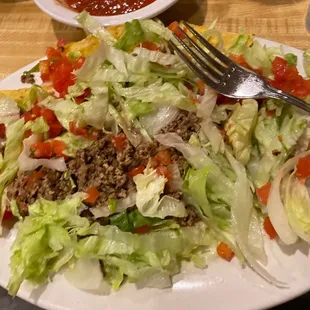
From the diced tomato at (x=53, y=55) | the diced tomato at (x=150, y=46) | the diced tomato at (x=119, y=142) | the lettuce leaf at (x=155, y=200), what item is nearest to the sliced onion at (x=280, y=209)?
the lettuce leaf at (x=155, y=200)

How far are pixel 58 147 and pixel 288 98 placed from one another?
808 millimetres

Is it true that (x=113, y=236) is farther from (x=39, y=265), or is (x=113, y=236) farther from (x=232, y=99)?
(x=232, y=99)

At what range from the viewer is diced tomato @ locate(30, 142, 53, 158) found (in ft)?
5.40

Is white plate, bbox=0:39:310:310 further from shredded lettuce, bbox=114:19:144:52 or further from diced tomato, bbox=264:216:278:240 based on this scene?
shredded lettuce, bbox=114:19:144:52

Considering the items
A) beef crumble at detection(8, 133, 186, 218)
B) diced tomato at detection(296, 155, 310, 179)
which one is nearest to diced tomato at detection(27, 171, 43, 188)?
beef crumble at detection(8, 133, 186, 218)

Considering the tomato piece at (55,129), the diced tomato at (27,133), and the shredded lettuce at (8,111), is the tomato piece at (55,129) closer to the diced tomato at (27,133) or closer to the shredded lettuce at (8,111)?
the diced tomato at (27,133)

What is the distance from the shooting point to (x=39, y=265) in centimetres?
147

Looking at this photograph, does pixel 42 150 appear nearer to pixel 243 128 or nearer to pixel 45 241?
pixel 45 241

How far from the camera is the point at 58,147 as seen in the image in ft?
5.47

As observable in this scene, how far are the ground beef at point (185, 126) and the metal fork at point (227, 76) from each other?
0.44 ft

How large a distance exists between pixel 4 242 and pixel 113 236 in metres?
0.41

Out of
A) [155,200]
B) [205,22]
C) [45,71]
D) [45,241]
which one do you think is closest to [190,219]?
[155,200]

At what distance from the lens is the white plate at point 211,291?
4.33ft

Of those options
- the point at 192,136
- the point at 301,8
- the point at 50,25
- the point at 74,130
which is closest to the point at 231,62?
the point at 192,136
